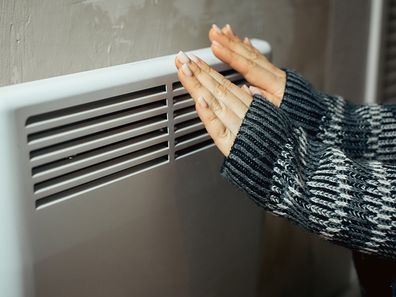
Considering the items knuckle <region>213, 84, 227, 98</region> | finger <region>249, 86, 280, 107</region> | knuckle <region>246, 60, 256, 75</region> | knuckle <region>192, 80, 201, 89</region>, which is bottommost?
knuckle <region>213, 84, 227, 98</region>

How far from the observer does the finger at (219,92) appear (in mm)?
614

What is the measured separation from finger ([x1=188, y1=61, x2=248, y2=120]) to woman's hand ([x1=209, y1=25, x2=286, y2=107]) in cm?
8

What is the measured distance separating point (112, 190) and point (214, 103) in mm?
141

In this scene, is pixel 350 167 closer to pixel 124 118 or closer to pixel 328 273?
pixel 124 118

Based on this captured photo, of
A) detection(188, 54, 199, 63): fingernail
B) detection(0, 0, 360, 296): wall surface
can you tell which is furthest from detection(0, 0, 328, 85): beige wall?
detection(188, 54, 199, 63): fingernail

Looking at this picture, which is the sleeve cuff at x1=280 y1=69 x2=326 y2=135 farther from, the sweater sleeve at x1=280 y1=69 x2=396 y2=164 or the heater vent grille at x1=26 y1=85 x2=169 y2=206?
the heater vent grille at x1=26 y1=85 x2=169 y2=206

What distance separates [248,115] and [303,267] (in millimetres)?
683

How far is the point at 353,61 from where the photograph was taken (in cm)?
121

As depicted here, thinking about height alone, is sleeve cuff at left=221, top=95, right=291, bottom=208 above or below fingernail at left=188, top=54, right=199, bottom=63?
below

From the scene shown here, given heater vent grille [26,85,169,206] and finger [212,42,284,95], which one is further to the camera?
finger [212,42,284,95]

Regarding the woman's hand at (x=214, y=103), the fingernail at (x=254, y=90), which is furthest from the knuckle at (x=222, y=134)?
the fingernail at (x=254, y=90)

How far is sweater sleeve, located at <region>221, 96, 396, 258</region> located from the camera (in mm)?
589

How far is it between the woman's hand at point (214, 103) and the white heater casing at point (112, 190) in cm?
3

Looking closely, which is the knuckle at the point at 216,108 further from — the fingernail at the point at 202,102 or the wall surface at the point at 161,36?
the wall surface at the point at 161,36
